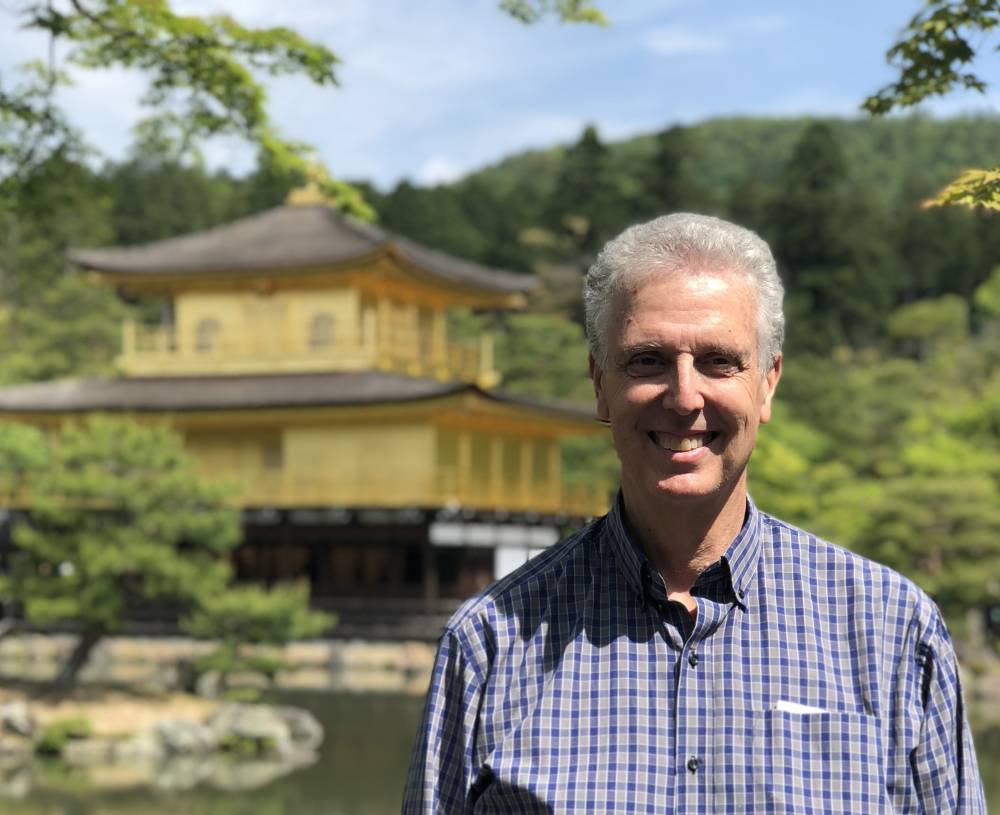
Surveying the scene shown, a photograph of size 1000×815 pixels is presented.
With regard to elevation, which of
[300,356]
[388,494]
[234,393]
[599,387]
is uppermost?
[599,387]

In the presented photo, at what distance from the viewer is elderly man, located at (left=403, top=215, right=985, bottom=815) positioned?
6.78 ft

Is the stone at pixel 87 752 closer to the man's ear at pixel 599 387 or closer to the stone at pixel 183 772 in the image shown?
the stone at pixel 183 772

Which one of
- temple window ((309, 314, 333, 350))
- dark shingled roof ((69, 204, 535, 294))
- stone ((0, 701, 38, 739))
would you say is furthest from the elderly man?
temple window ((309, 314, 333, 350))

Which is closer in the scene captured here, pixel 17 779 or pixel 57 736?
pixel 17 779

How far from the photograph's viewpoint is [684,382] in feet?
6.98

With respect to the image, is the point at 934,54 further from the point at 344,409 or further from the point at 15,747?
the point at 344,409

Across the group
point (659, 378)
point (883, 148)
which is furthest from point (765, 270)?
point (883, 148)

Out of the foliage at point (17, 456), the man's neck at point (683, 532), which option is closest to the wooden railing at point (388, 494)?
the foliage at point (17, 456)

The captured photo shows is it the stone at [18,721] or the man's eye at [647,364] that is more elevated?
the man's eye at [647,364]

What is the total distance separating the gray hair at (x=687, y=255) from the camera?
2.17 m

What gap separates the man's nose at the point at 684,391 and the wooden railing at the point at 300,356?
90.6 feet

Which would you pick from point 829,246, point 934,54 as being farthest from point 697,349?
point 829,246

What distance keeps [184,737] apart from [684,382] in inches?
610

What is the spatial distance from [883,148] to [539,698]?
105 meters
